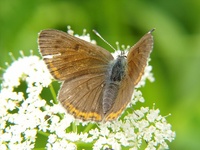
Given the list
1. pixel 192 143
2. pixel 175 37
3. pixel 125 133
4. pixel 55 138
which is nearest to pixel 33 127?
pixel 55 138

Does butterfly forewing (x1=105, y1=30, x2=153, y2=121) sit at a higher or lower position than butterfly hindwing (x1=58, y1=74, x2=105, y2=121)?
higher

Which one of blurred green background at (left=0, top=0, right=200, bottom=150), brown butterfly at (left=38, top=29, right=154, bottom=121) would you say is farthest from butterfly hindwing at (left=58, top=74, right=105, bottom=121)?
blurred green background at (left=0, top=0, right=200, bottom=150)

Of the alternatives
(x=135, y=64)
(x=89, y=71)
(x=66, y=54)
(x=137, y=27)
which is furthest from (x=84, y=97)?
(x=137, y=27)

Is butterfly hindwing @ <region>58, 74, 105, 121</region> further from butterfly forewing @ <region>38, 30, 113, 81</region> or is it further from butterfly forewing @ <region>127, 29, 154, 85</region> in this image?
butterfly forewing @ <region>127, 29, 154, 85</region>

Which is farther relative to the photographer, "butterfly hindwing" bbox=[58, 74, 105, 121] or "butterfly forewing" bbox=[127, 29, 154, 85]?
"butterfly forewing" bbox=[127, 29, 154, 85]

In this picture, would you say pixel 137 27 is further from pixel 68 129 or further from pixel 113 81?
pixel 68 129

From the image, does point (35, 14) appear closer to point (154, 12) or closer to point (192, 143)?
point (154, 12)

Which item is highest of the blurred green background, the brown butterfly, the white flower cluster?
the blurred green background

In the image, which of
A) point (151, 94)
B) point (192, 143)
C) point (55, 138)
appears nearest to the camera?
point (55, 138)
